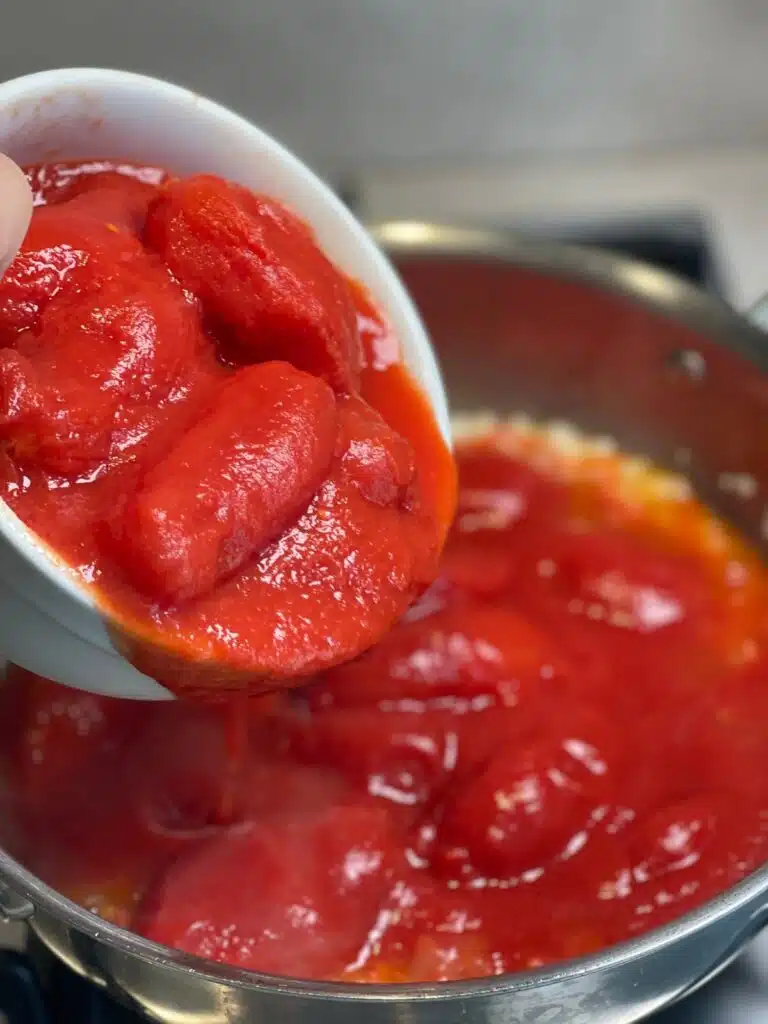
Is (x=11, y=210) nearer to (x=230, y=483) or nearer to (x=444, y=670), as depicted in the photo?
(x=230, y=483)

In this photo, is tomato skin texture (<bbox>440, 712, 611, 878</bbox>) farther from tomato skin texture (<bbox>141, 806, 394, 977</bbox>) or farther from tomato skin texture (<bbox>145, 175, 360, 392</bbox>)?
tomato skin texture (<bbox>145, 175, 360, 392</bbox>)

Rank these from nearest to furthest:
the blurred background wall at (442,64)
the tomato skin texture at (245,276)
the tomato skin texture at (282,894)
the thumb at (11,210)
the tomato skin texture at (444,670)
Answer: the thumb at (11,210) < the tomato skin texture at (245,276) < the tomato skin texture at (282,894) < the tomato skin texture at (444,670) < the blurred background wall at (442,64)

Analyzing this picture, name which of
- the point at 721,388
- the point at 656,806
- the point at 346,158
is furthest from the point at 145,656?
the point at 346,158

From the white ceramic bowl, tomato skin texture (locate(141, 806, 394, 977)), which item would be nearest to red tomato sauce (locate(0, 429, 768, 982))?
tomato skin texture (locate(141, 806, 394, 977))

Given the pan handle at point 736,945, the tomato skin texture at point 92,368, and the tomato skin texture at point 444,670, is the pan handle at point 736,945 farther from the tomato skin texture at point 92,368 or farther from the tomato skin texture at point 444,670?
the tomato skin texture at point 92,368

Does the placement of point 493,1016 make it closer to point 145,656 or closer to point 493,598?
point 145,656

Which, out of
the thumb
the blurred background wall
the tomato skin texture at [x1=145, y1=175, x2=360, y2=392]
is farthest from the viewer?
the blurred background wall

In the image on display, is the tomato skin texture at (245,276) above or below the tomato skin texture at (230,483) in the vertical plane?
above

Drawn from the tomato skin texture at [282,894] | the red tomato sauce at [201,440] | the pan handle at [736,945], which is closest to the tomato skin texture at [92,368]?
the red tomato sauce at [201,440]

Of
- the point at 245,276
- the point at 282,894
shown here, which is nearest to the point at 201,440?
the point at 245,276
